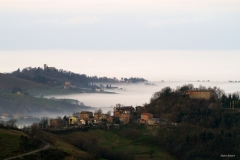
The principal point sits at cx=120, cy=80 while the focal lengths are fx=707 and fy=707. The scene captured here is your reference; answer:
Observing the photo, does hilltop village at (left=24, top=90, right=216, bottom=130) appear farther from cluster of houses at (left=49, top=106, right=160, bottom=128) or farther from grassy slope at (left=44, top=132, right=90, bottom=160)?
grassy slope at (left=44, top=132, right=90, bottom=160)

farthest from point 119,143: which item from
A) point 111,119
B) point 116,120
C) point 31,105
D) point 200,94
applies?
point 31,105

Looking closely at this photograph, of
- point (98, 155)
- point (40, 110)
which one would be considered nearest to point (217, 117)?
point (98, 155)

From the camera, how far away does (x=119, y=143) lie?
70.6 metres

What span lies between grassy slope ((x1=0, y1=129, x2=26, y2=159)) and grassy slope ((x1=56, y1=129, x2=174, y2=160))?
1076 centimetres

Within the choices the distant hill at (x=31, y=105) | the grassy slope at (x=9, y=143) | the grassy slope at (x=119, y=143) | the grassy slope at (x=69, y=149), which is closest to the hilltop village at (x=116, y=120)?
the grassy slope at (x=119, y=143)

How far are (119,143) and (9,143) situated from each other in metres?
17.9

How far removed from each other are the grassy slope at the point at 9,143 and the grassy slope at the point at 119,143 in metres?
10.8

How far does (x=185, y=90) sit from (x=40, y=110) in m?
76.4

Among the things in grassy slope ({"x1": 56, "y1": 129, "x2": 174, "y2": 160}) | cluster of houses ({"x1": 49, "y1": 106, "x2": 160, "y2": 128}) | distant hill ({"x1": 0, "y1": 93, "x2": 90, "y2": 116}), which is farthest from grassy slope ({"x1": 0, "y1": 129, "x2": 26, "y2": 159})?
distant hill ({"x1": 0, "y1": 93, "x2": 90, "y2": 116})

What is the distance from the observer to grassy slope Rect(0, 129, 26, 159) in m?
52.4

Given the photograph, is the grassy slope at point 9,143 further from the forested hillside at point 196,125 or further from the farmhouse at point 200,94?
the farmhouse at point 200,94

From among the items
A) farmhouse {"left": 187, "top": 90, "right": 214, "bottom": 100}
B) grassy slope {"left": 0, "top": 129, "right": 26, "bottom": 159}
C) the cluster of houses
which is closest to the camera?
grassy slope {"left": 0, "top": 129, "right": 26, "bottom": 159}

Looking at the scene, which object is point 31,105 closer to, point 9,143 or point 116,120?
point 116,120

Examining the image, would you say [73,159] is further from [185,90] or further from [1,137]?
[185,90]
